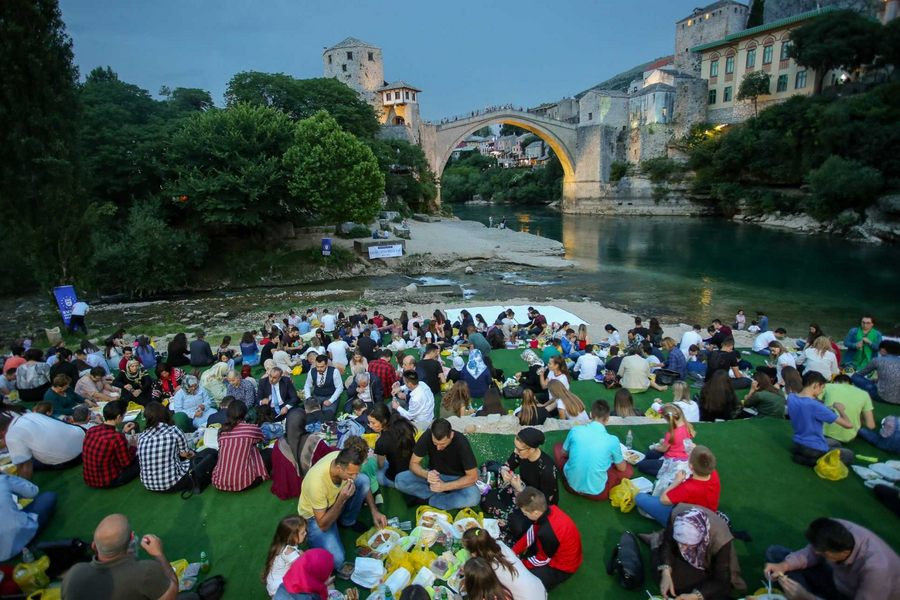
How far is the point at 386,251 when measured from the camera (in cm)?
2442

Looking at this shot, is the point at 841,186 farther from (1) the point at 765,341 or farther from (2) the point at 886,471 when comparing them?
(2) the point at 886,471

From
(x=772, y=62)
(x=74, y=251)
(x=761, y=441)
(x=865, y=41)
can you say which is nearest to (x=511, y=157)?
(x=772, y=62)

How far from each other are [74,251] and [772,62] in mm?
54822

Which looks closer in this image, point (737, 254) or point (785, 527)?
point (785, 527)

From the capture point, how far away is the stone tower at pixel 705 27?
172 feet

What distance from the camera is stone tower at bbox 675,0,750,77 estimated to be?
52281 millimetres

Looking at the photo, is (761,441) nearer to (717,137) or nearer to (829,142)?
(829,142)

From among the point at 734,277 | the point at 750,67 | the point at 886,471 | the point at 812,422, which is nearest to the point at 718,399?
the point at 812,422

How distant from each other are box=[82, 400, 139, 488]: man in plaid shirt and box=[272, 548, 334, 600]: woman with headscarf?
275 centimetres

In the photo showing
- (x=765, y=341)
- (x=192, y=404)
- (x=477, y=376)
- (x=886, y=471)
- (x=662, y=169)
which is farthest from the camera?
(x=662, y=169)

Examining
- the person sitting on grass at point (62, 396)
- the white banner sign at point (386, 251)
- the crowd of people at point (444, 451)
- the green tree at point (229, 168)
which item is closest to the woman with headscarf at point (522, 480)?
the crowd of people at point (444, 451)

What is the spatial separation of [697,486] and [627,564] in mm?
827

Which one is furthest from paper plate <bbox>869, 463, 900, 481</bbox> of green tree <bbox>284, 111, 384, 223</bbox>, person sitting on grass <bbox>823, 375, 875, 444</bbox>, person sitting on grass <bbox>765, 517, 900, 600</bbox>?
green tree <bbox>284, 111, 384, 223</bbox>

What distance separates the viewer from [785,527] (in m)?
→ 4.01
